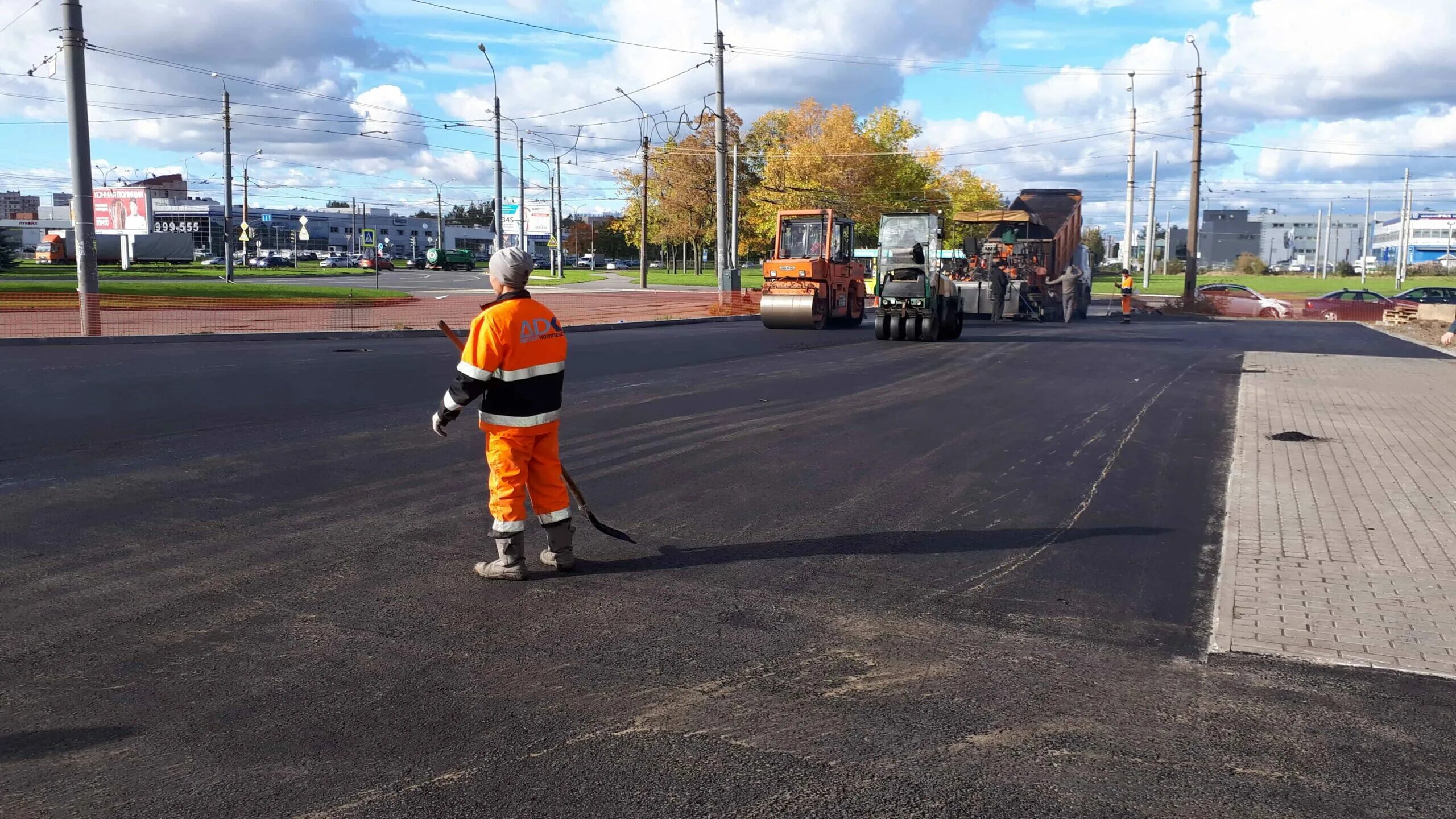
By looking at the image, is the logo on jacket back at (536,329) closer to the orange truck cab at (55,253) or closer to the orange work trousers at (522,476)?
the orange work trousers at (522,476)

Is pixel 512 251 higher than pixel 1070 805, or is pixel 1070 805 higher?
pixel 512 251

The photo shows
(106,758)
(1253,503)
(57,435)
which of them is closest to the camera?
(106,758)

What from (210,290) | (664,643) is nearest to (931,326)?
(664,643)

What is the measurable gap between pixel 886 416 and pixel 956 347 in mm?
10032

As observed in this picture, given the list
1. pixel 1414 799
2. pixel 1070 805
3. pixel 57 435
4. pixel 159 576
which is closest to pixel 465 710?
pixel 1070 805

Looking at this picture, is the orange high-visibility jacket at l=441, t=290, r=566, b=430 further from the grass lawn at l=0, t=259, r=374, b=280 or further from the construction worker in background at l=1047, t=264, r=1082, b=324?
the grass lawn at l=0, t=259, r=374, b=280

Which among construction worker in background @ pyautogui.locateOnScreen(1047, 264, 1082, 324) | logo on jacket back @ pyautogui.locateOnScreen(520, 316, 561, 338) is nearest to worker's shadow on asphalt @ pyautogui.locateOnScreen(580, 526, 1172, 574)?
logo on jacket back @ pyautogui.locateOnScreen(520, 316, 561, 338)

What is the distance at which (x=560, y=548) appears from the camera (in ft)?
19.8

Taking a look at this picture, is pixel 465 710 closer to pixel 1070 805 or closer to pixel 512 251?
pixel 1070 805

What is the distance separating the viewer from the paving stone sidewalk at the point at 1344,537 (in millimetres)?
5105

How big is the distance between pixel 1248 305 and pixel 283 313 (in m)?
34.1

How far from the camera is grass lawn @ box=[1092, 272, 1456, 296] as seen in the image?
6450 centimetres

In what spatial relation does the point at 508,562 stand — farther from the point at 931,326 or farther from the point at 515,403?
the point at 931,326

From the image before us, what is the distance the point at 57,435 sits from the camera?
32.6 ft
